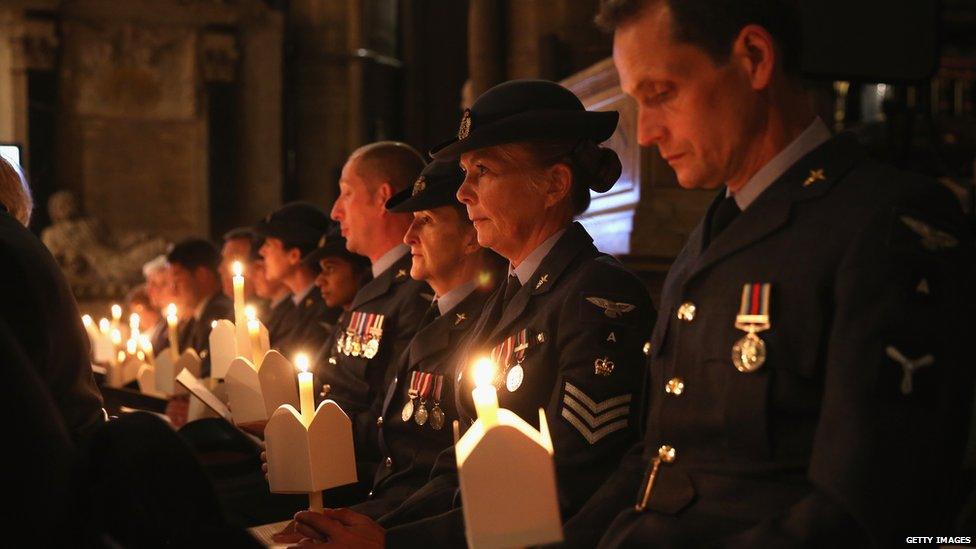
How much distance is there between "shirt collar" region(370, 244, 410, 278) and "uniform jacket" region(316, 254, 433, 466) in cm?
4

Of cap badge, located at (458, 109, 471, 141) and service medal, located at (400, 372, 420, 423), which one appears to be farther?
service medal, located at (400, 372, 420, 423)

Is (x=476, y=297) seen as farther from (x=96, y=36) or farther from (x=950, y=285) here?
(x=96, y=36)

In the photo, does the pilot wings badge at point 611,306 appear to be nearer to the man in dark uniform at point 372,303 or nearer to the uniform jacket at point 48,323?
→ the uniform jacket at point 48,323

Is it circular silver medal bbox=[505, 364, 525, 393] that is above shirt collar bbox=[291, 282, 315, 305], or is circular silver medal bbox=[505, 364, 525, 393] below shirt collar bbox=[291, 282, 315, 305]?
above

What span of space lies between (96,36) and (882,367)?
13.1 m

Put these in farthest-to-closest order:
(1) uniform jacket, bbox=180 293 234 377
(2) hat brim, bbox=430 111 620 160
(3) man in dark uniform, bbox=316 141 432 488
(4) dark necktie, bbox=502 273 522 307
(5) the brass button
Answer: (1) uniform jacket, bbox=180 293 234 377, (3) man in dark uniform, bbox=316 141 432 488, (4) dark necktie, bbox=502 273 522 307, (2) hat brim, bbox=430 111 620 160, (5) the brass button

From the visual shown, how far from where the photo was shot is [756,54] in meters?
1.79

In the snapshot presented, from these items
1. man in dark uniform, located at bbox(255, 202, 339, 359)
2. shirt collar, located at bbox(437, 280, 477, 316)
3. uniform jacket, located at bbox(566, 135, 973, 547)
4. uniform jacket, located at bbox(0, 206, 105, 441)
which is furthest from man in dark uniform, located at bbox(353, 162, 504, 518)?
man in dark uniform, located at bbox(255, 202, 339, 359)

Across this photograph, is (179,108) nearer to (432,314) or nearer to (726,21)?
(432,314)

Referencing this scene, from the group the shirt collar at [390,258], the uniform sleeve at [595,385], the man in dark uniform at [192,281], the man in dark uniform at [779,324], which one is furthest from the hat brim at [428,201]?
the man in dark uniform at [192,281]

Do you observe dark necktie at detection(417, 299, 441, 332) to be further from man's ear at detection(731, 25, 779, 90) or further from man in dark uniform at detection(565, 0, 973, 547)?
man's ear at detection(731, 25, 779, 90)

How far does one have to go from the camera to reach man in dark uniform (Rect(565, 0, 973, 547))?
1448 millimetres

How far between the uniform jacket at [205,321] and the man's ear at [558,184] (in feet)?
14.4

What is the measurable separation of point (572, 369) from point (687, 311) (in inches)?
19.0
